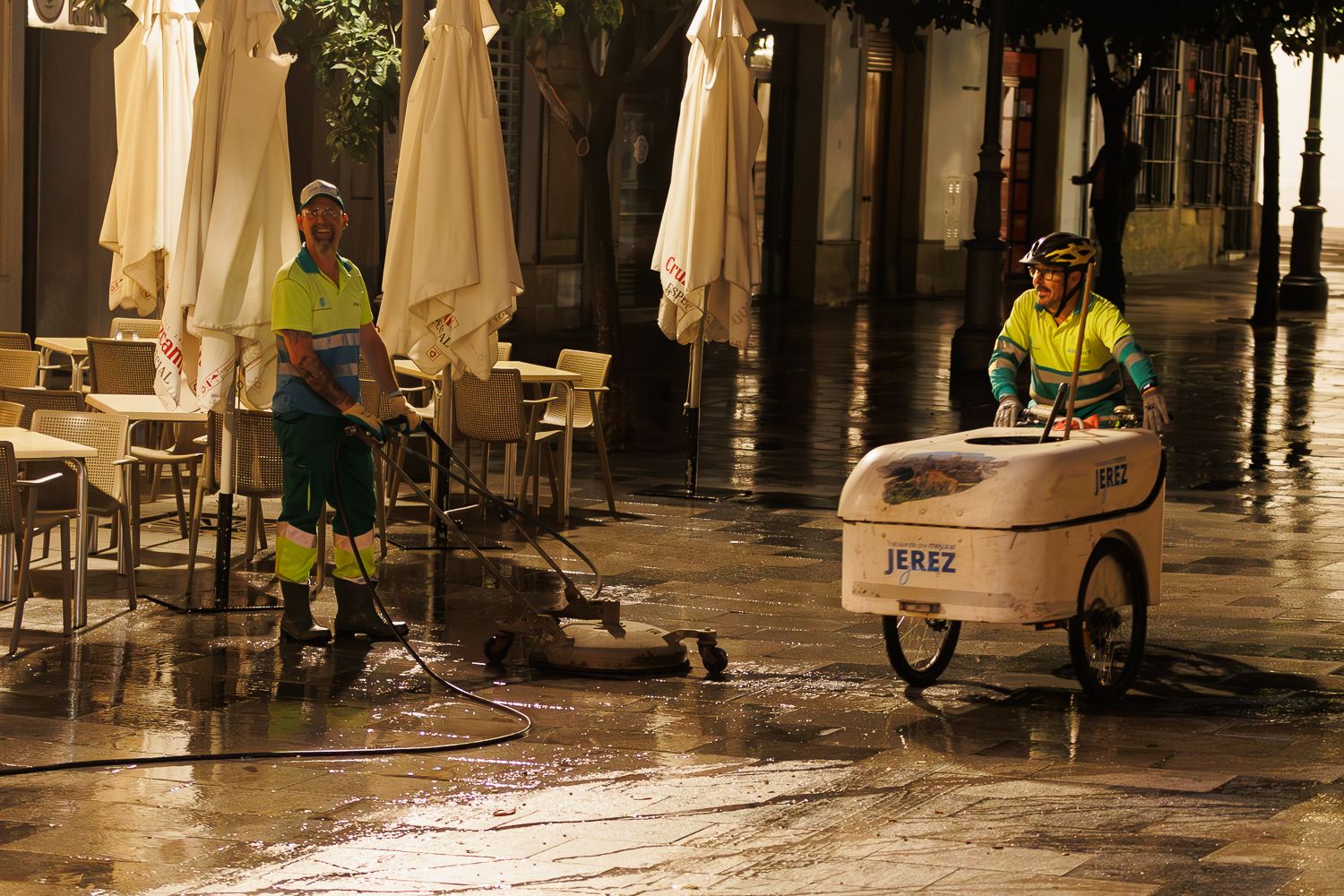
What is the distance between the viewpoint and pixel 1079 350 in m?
8.70

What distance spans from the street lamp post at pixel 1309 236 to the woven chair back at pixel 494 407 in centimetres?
2142

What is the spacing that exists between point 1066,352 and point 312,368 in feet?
10.0

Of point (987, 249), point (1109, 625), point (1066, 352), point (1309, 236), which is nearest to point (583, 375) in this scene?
point (1066, 352)

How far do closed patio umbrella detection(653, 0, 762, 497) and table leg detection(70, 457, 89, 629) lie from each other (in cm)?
499

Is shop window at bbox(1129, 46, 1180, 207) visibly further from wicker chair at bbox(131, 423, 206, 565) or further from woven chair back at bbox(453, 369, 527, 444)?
wicker chair at bbox(131, 423, 206, 565)

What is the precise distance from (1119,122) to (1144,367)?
18529mm

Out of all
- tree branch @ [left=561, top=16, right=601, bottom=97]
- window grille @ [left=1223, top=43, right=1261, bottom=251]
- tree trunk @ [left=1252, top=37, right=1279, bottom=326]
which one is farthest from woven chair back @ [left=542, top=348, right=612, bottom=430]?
window grille @ [left=1223, top=43, right=1261, bottom=251]

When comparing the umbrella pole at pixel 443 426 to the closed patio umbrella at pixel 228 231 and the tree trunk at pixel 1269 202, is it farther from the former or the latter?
the tree trunk at pixel 1269 202

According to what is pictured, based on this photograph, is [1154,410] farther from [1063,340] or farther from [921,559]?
[921,559]

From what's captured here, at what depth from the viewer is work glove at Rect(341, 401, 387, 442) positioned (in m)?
9.09

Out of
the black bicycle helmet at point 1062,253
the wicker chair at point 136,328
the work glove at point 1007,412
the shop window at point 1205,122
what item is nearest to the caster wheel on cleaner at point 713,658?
the work glove at point 1007,412

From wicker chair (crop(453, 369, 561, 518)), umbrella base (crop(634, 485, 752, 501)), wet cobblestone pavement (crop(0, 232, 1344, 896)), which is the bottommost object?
wet cobblestone pavement (crop(0, 232, 1344, 896))

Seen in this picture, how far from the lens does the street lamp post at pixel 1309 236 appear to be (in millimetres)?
30984

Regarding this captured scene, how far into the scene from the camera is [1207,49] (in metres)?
43.2
